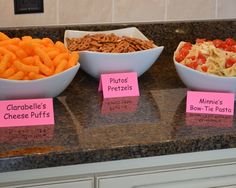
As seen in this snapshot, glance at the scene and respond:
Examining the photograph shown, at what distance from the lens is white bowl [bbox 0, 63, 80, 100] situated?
108 centimetres

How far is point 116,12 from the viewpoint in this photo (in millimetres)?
1543

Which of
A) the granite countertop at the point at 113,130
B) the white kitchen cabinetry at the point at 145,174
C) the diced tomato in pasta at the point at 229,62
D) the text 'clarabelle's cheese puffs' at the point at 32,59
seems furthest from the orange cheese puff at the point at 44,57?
the diced tomato in pasta at the point at 229,62

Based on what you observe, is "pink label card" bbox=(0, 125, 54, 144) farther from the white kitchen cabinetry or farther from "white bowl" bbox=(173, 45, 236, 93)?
"white bowl" bbox=(173, 45, 236, 93)

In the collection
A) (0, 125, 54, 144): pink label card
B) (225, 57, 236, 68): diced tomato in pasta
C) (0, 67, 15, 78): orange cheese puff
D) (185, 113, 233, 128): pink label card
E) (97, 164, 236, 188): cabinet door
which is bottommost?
(97, 164, 236, 188): cabinet door

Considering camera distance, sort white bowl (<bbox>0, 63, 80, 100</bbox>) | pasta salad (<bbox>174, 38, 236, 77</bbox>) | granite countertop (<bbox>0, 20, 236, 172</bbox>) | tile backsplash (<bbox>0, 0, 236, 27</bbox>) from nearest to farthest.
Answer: granite countertop (<bbox>0, 20, 236, 172</bbox>), white bowl (<bbox>0, 63, 80, 100</bbox>), pasta salad (<bbox>174, 38, 236, 77</bbox>), tile backsplash (<bbox>0, 0, 236, 27</bbox>)

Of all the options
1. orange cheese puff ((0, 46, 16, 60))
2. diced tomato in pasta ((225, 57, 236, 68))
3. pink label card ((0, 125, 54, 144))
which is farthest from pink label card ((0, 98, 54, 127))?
diced tomato in pasta ((225, 57, 236, 68))

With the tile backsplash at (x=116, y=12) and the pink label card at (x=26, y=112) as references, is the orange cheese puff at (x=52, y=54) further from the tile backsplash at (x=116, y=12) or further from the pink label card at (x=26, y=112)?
the tile backsplash at (x=116, y=12)

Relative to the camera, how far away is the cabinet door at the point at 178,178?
3.35ft

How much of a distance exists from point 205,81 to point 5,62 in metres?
0.46

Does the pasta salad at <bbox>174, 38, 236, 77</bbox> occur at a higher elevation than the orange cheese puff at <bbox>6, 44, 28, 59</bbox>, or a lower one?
lower

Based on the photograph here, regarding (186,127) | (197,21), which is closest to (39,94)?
(186,127)

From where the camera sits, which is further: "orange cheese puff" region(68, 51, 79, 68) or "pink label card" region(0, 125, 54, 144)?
"orange cheese puff" region(68, 51, 79, 68)

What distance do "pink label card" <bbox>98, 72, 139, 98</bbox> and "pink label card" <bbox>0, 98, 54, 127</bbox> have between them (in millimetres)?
192

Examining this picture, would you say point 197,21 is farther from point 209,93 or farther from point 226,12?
point 209,93
